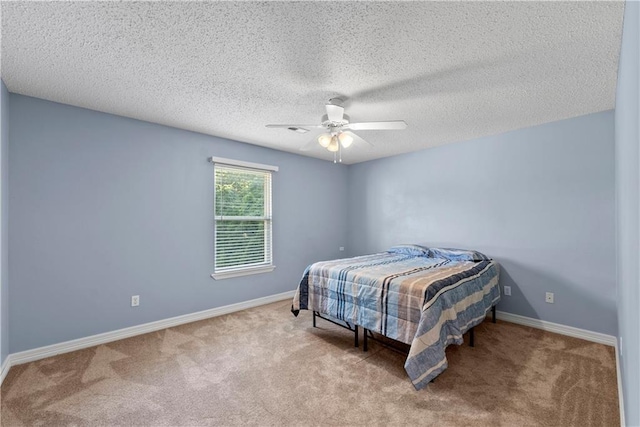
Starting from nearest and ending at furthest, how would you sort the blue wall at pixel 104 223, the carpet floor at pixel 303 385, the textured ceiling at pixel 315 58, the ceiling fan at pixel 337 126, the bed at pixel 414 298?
the textured ceiling at pixel 315 58 < the carpet floor at pixel 303 385 < the bed at pixel 414 298 < the ceiling fan at pixel 337 126 < the blue wall at pixel 104 223

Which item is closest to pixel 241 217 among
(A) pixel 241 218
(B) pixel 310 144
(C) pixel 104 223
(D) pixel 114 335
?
(A) pixel 241 218

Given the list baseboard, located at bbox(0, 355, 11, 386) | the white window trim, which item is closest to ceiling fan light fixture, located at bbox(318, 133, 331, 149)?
the white window trim

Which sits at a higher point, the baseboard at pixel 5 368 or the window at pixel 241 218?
the window at pixel 241 218

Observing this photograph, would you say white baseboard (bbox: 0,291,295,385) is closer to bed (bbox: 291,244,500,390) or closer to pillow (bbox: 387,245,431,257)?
bed (bbox: 291,244,500,390)

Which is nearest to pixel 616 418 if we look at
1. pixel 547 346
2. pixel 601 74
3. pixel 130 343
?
pixel 547 346

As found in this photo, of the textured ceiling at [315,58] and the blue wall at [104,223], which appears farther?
the blue wall at [104,223]

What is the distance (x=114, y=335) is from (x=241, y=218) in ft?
6.22

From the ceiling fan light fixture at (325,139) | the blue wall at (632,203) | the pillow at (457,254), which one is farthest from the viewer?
the pillow at (457,254)

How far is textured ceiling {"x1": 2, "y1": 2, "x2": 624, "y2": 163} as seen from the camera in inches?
59.6

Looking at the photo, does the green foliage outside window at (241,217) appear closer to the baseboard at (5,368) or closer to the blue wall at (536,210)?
the baseboard at (5,368)

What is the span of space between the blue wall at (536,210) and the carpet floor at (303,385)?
51cm

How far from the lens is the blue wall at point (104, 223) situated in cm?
251

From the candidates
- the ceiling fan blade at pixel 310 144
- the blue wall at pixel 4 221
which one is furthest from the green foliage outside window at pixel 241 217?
the blue wall at pixel 4 221

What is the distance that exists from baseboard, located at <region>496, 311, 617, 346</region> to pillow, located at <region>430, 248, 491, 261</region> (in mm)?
764
